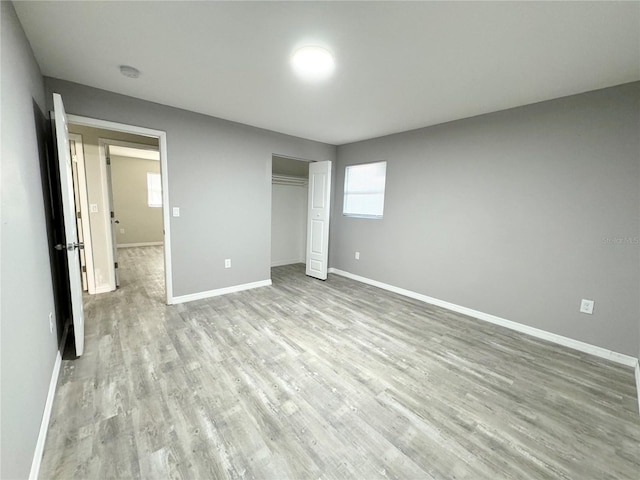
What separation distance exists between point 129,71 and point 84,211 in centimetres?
224

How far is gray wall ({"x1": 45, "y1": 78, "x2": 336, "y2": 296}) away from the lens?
2826 mm

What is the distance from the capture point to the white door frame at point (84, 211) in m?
3.32

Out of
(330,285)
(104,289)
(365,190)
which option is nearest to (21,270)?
(104,289)

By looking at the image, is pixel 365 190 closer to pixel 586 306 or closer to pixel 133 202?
pixel 586 306

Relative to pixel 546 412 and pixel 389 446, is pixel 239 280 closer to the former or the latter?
pixel 389 446

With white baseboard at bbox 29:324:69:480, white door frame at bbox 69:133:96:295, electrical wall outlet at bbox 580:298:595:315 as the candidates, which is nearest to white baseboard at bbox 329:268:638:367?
electrical wall outlet at bbox 580:298:595:315

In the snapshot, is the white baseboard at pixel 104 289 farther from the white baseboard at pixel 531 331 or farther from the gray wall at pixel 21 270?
the white baseboard at pixel 531 331

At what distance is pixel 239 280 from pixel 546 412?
3492 mm

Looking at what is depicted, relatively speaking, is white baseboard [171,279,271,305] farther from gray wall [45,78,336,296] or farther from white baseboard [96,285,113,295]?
white baseboard [96,285,113,295]

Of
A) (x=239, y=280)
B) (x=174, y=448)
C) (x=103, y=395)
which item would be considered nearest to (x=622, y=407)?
(x=174, y=448)

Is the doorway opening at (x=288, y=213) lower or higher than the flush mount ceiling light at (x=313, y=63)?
lower

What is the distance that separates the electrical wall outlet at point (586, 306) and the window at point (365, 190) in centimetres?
250

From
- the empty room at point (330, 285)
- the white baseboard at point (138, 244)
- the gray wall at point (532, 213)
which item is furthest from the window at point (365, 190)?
the white baseboard at point (138, 244)

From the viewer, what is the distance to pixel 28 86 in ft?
5.69
